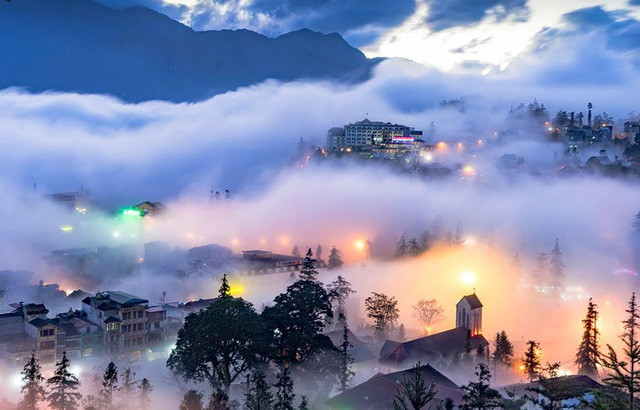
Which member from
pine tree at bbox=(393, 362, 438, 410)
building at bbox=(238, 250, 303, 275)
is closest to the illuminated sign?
building at bbox=(238, 250, 303, 275)

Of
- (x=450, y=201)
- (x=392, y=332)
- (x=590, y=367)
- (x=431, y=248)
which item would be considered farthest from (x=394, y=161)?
(x=590, y=367)

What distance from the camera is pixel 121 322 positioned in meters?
50.4

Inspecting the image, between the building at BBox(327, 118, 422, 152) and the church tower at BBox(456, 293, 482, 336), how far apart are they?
97062 mm

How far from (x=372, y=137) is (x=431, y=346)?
111 m

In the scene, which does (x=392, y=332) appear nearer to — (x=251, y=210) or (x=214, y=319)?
(x=214, y=319)

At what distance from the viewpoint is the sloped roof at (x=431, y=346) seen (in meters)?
48.0

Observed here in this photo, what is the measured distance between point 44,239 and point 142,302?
58.7 meters

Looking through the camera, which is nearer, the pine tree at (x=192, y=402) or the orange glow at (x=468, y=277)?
the pine tree at (x=192, y=402)

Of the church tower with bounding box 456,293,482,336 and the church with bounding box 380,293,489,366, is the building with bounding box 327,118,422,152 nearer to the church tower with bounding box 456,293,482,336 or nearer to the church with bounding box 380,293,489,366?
the church tower with bounding box 456,293,482,336

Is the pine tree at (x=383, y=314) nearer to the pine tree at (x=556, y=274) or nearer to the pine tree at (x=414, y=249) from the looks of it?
the pine tree at (x=556, y=274)

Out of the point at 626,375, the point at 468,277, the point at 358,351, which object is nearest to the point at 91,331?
the point at 358,351

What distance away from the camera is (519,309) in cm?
7338

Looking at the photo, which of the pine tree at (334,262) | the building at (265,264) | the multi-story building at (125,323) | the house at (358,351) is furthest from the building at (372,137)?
the multi-story building at (125,323)

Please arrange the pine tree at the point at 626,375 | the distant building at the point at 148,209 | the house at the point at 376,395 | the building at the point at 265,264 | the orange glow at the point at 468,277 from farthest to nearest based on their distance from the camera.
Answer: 1. the distant building at the point at 148,209
2. the orange glow at the point at 468,277
3. the building at the point at 265,264
4. the house at the point at 376,395
5. the pine tree at the point at 626,375
